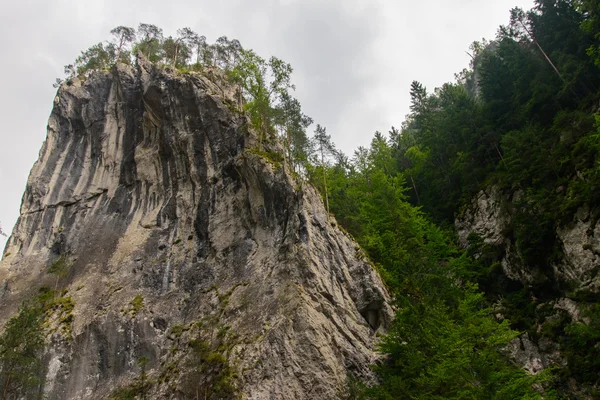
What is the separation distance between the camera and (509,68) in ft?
114

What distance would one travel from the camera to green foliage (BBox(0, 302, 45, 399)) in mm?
18125

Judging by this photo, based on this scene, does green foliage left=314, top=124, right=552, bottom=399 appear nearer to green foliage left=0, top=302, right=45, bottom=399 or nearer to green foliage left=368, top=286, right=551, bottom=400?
green foliage left=368, top=286, right=551, bottom=400

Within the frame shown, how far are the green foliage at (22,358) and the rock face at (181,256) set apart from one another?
111cm

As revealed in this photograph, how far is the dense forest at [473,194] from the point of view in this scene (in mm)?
15359

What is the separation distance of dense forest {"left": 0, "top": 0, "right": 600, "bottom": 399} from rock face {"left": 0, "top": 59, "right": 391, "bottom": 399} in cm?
211

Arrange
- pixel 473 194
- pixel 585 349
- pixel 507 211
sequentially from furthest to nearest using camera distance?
1. pixel 473 194
2. pixel 507 211
3. pixel 585 349

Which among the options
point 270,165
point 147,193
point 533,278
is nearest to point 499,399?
point 533,278

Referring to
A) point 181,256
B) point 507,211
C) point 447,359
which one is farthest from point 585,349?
point 181,256

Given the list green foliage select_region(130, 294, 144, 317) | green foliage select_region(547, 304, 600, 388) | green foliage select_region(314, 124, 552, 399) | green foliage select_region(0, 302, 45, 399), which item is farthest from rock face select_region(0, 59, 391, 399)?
green foliage select_region(547, 304, 600, 388)

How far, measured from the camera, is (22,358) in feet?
59.6

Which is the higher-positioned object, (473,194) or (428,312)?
(473,194)

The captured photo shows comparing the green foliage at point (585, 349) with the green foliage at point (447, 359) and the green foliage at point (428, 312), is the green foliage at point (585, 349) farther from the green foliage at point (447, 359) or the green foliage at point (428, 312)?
the green foliage at point (447, 359)

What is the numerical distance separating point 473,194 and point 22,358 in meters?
28.6

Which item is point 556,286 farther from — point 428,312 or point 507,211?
point 428,312
